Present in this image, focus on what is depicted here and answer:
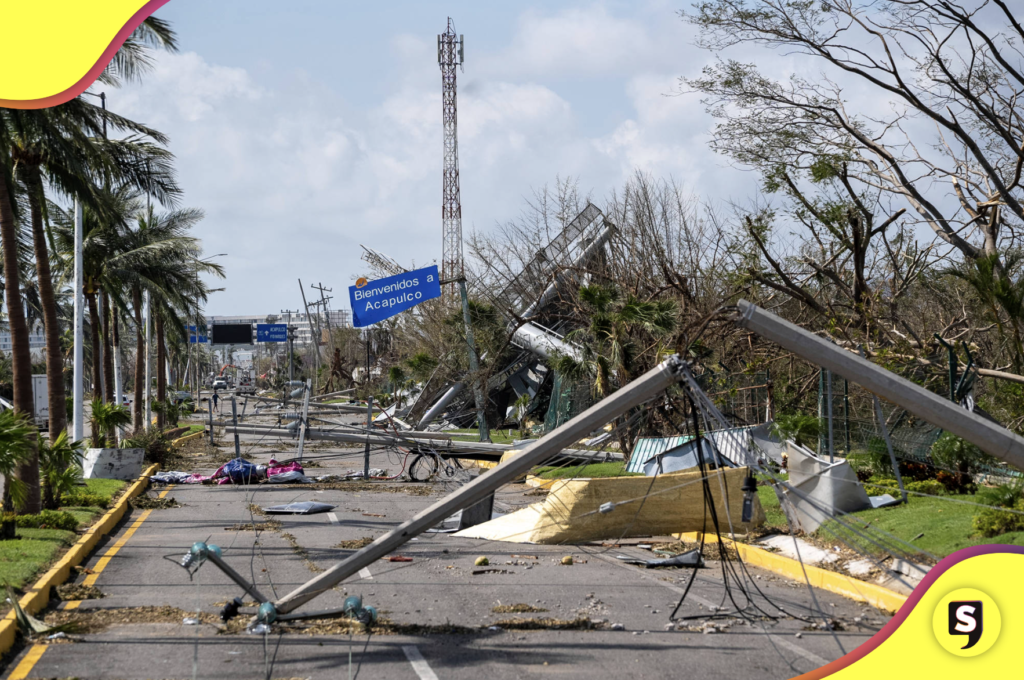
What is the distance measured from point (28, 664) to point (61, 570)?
122 inches

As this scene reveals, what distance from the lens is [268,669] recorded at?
6527 mm

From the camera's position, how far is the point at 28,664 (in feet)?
22.1

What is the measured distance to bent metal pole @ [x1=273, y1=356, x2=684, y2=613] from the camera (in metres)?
6.45

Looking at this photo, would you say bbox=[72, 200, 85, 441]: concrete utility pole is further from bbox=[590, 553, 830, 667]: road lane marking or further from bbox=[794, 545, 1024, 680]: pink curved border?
bbox=[794, 545, 1024, 680]: pink curved border

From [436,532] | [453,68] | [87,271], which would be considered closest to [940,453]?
[436,532]

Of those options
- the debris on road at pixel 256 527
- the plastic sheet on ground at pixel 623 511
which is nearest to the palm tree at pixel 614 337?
the plastic sheet on ground at pixel 623 511

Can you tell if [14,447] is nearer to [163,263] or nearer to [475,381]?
[475,381]

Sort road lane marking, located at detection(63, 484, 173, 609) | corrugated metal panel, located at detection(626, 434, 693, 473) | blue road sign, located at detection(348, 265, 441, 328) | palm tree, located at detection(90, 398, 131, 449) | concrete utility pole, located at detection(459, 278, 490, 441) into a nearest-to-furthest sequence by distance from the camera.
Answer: road lane marking, located at detection(63, 484, 173, 609), corrugated metal panel, located at detection(626, 434, 693, 473), palm tree, located at detection(90, 398, 131, 449), blue road sign, located at detection(348, 265, 441, 328), concrete utility pole, located at detection(459, 278, 490, 441)

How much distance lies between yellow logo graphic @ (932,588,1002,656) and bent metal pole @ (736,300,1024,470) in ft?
3.07

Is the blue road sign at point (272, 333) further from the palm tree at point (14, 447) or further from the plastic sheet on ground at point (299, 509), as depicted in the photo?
the palm tree at point (14, 447)

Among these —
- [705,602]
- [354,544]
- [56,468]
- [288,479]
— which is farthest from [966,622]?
[288,479]

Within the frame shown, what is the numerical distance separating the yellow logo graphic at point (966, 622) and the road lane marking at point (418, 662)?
3.31 metres

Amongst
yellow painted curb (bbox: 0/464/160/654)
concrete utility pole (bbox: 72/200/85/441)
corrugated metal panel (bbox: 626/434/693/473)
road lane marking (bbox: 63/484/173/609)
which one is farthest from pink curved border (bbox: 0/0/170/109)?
concrete utility pole (bbox: 72/200/85/441)

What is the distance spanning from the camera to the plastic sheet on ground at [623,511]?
1202 cm
